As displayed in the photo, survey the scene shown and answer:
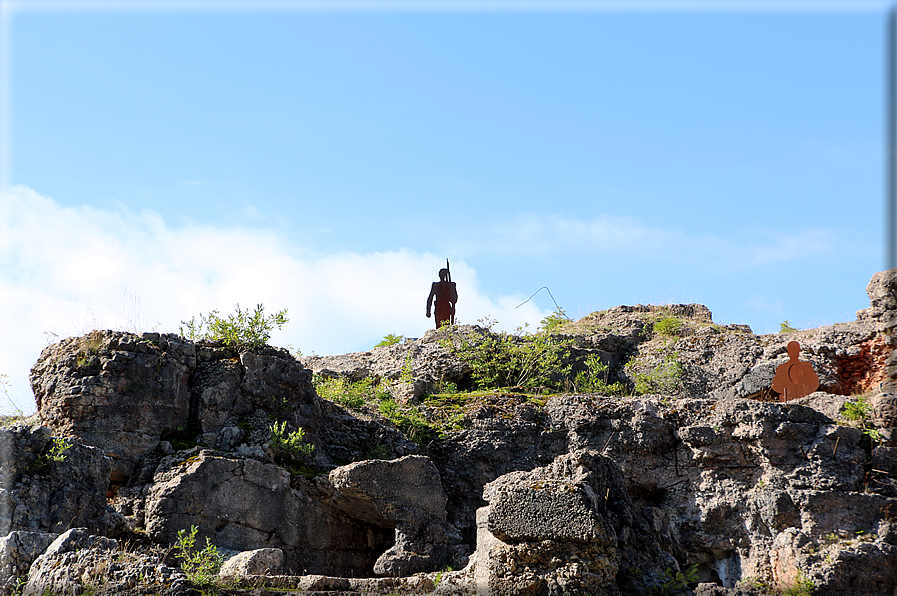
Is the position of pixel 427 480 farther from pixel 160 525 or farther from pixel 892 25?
pixel 892 25

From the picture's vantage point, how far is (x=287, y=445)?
11570 millimetres

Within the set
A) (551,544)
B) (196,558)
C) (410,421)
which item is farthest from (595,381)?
(196,558)

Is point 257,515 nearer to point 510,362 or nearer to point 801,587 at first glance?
point 510,362

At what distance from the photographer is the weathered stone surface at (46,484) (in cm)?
895

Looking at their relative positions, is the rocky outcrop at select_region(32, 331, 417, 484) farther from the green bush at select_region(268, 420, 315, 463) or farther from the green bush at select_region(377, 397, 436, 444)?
the green bush at select_region(377, 397, 436, 444)

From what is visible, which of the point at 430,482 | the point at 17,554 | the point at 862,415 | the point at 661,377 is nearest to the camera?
the point at 17,554

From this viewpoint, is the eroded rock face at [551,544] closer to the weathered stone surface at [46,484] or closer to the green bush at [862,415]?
the weathered stone surface at [46,484]

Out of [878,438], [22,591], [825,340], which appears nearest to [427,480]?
[22,591]

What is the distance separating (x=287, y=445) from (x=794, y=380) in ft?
27.8

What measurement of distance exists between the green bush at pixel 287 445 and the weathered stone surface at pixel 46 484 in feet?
7.73

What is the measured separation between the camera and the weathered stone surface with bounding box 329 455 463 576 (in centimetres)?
1069

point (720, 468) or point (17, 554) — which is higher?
point (720, 468)

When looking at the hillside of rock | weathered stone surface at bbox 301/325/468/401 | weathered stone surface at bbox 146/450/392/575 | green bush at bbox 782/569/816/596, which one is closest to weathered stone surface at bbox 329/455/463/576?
the hillside of rock

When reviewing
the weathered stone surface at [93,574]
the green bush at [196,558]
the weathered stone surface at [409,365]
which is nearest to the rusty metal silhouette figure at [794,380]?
the weathered stone surface at [409,365]
